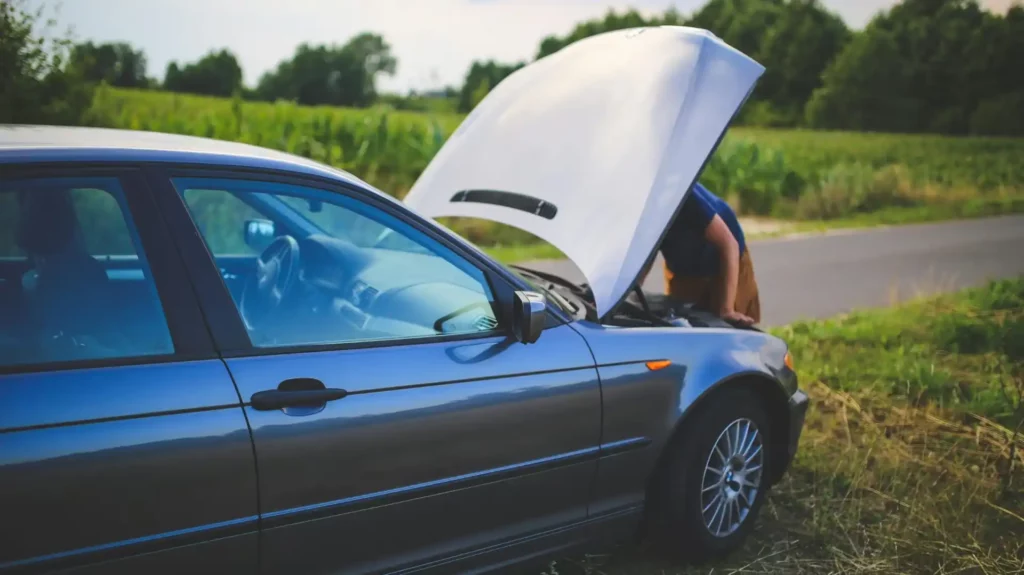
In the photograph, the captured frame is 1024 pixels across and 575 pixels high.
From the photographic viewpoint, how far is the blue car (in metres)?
2.08

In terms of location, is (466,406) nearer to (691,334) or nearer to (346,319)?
(346,319)

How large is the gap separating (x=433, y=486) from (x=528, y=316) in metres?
0.59

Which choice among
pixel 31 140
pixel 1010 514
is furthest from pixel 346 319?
pixel 1010 514

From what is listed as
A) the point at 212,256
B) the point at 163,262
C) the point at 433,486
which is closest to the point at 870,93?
the point at 433,486

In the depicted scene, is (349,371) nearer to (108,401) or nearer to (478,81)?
(108,401)

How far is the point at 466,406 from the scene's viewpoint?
262cm

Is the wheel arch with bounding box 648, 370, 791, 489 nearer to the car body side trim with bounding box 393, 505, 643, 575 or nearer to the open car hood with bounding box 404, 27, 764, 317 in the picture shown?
the car body side trim with bounding box 393, 505, 643, 575

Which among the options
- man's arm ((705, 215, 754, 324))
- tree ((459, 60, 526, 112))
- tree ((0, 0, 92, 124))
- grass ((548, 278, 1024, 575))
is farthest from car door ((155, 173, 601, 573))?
tree ((459, 60, 526, 112))

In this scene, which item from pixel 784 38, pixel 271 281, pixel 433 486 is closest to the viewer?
pixel 433 486

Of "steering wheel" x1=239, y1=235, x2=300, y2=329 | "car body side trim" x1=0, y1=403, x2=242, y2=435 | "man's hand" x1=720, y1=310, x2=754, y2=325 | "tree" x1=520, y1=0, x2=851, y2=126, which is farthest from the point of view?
"tree" x1=520, y1=0, x2=851, y2=126

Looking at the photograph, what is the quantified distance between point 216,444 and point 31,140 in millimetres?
960

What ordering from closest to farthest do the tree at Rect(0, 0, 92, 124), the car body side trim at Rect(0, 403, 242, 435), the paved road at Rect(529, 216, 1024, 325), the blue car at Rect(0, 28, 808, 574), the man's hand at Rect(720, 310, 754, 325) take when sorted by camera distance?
the car body side trim at Rect(0, 403, 242, 435), the blue car at Rect(0, 28, 808, 574), the man's hand at Rect(720, 310, 754, 325), the tree at Rect(0, 0, 92, 124), the paved road at Rect(529, 216, 1024, 325)

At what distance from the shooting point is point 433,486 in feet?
8.54

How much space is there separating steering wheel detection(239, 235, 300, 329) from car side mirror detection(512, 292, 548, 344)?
0.74 meters
